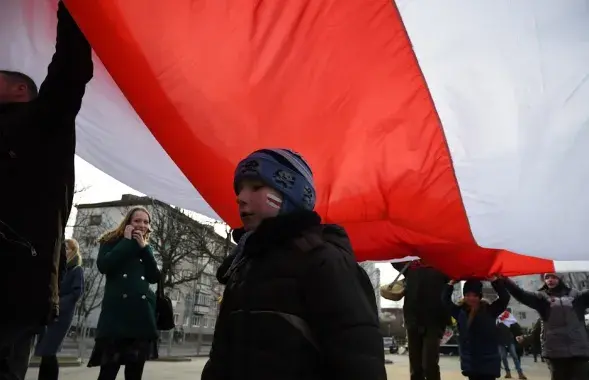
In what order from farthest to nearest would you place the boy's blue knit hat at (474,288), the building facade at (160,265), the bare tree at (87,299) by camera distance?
the building facade at (160,265)
the bare tree at (87,299)
the boy's blue knit hat at (474,288)

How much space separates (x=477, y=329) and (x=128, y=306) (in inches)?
122

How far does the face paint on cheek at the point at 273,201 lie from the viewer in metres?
1.94

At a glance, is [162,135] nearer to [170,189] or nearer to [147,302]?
[170,189]

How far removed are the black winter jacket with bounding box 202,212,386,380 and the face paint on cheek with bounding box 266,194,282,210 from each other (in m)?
0.09

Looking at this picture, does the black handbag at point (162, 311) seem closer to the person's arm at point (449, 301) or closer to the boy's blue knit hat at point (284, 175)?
the boy's blue knit hat at point (284, 175)

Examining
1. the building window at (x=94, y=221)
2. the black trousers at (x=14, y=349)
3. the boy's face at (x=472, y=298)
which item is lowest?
the black trousers at (x=14, y=349)

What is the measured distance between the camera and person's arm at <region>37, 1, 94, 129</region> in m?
1.87

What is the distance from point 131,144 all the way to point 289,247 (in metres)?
1.45

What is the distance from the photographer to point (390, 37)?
2.39 metres

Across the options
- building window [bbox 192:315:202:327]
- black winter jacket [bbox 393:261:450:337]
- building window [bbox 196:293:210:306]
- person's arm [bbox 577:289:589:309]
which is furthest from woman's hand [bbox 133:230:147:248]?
building window [bbox 196:293:210:306]

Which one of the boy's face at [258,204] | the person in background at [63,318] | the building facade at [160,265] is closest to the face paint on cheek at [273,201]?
the boy's face at [258,204]

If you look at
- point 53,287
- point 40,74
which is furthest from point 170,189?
point 53,287

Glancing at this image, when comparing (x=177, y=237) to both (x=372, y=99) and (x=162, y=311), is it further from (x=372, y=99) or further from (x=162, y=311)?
(x=372, y=99)

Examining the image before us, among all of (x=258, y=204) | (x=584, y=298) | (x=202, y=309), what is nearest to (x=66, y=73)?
(x=258, y=204)
